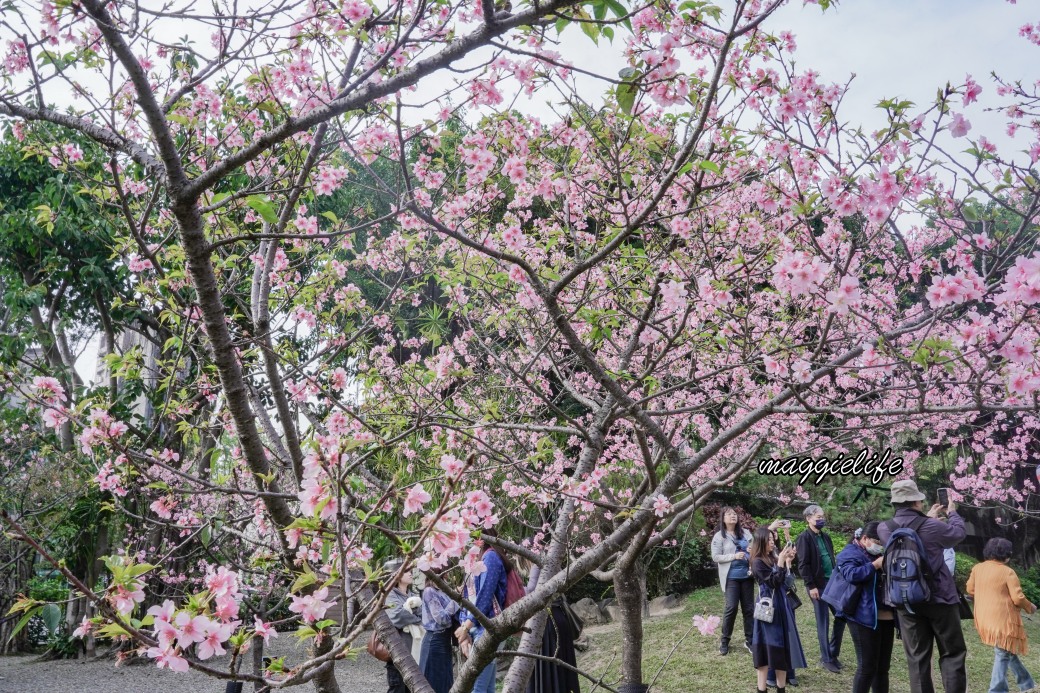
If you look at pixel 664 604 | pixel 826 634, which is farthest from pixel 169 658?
pixel 664 604

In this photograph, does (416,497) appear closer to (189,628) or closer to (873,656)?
(189,628)

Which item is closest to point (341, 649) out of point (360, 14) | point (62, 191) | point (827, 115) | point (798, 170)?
point (360, 14)

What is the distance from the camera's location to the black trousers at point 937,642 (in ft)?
15.8

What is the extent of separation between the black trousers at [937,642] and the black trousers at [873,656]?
25cm

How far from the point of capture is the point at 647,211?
2678 mm

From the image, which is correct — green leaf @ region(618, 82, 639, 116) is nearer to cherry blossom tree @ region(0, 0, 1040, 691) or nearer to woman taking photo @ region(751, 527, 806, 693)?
cherry blossom tree @ region(0, 0, 1040, 691)

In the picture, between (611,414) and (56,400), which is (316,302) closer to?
(56,400)

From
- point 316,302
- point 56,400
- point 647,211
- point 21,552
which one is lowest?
point 21,552

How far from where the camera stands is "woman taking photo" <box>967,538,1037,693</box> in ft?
18.1

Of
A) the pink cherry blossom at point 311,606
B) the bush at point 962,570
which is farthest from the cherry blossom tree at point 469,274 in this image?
the bush at point 962,570

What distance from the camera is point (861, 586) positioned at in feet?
17.3

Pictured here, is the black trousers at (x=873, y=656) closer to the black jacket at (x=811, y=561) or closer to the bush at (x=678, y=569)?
the black jacket at (x=811, y=561)

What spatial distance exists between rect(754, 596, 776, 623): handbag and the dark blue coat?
874 mm

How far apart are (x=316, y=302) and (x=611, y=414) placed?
2.31m
